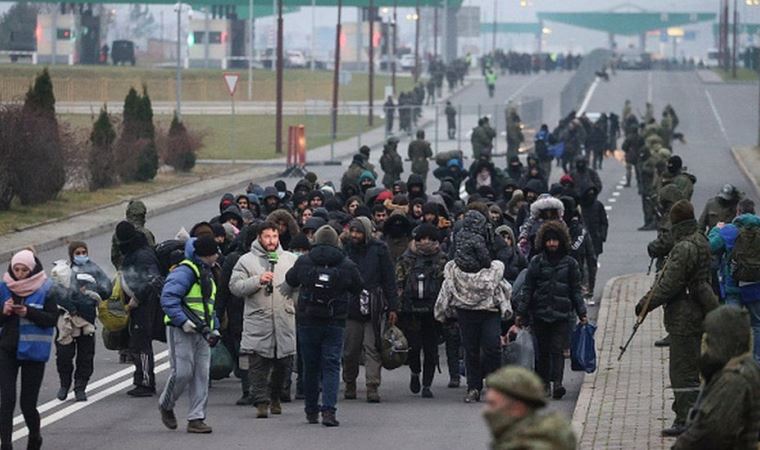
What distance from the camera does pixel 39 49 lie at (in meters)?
108

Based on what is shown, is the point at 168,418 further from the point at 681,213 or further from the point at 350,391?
the point at 681,213

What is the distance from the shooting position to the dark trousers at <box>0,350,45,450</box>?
13.1 metres

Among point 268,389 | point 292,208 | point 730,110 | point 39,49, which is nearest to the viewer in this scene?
point 268,389

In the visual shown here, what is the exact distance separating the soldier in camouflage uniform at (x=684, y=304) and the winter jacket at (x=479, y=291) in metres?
2.44

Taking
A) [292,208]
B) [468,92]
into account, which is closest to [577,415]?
[292,208]

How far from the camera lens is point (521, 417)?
22.5 ft

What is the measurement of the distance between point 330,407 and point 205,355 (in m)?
1.16

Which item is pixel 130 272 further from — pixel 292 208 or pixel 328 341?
pixel 292 208

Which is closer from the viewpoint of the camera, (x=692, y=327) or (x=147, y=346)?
(x=692, y=327)

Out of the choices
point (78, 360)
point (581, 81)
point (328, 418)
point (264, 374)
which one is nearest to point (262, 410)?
point (264, 374)

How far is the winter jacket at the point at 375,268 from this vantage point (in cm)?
1582

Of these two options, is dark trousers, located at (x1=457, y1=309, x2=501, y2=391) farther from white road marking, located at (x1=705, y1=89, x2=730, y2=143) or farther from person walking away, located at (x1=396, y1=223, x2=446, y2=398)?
white road marking, located at (x1=705, y1=89, x2=730, y2=143)

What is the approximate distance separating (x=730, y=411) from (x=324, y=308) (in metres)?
6.44

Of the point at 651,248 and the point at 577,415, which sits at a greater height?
the point at 651,248
